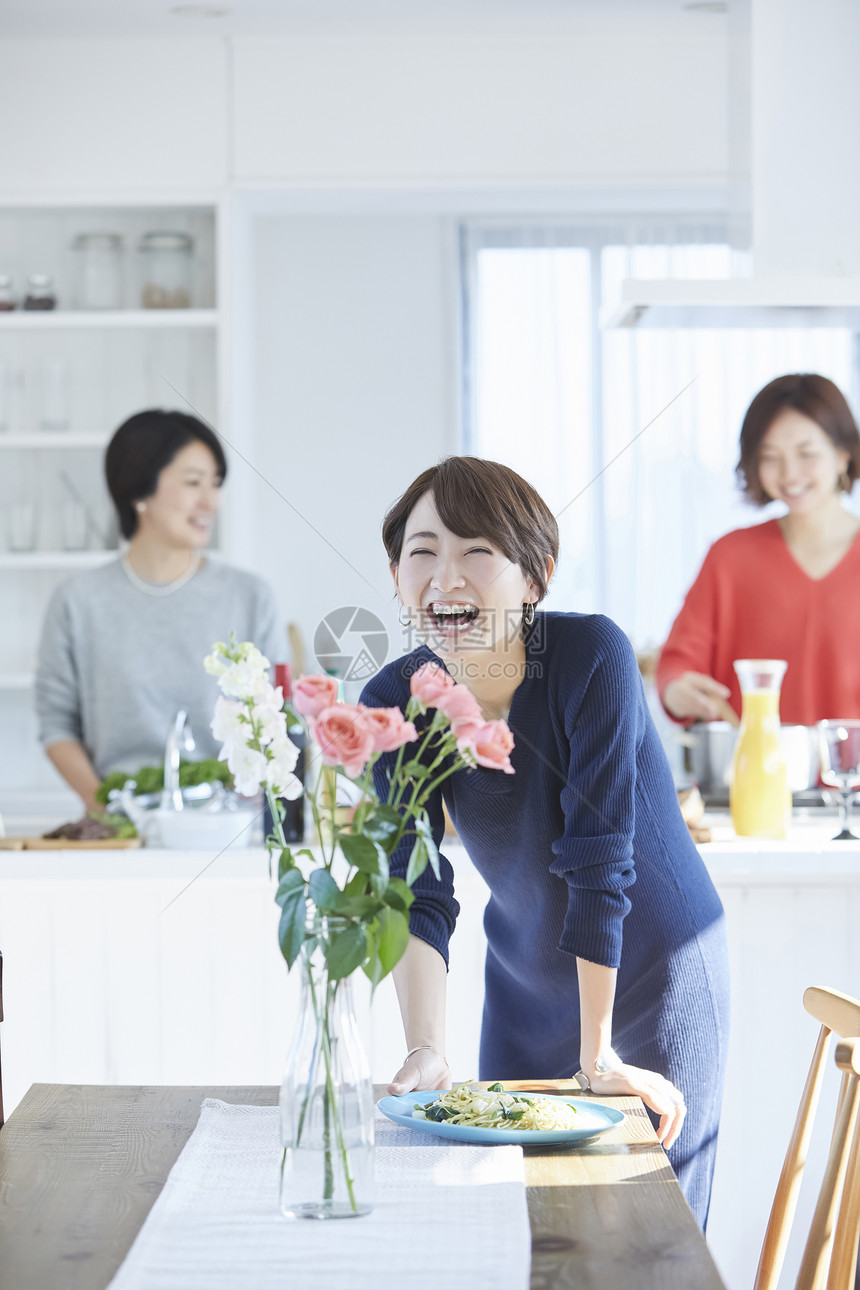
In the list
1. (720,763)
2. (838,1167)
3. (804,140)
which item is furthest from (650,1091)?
(804,140)

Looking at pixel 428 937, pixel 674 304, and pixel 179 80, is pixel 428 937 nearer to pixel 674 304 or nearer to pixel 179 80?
pixel 674 304

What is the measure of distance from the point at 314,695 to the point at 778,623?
2.02m

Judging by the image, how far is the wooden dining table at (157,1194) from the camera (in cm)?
80

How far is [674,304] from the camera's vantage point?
2199mm

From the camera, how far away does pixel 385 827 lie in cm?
83

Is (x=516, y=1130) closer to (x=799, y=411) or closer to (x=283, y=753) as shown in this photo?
(x=283, y=753)

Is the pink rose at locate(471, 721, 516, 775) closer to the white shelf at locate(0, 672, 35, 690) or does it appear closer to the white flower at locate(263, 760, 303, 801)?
the white flower at locate(263, 760, 303, 801)

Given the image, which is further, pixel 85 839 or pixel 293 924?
pixel 85 839

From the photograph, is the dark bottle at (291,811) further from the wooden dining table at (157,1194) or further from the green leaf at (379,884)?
the green leaf at (379,884)

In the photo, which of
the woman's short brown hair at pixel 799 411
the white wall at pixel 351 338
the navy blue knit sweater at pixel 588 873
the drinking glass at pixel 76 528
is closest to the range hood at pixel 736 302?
the woman's short brown hair at pixel 799 411

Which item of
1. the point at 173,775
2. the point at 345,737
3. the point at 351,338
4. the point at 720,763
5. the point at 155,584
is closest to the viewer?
the point at 345,737

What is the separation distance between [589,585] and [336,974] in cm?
373

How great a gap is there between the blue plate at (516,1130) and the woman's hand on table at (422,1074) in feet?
0.15

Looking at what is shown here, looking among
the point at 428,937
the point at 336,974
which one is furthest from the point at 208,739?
the point at 336,974
